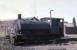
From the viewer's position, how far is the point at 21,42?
24.7 metres

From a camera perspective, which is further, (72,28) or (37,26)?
(72,28)

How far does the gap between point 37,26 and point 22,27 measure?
1999mm

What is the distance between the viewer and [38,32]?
26.2m

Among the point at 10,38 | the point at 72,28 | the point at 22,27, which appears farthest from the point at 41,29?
the point at 72,28

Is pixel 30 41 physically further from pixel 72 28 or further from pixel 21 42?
pixel 72 28

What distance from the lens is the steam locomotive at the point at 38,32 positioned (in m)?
25.3

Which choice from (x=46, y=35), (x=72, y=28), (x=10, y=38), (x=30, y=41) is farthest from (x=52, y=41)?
(x=72, y=28)

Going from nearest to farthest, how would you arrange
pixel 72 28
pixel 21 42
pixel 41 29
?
pixel 21 42
pixel 41 29
pixel 72 28

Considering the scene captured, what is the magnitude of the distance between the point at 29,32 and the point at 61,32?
171 inches

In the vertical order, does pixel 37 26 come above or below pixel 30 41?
above

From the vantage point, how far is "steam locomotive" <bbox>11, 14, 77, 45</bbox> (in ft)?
83.1

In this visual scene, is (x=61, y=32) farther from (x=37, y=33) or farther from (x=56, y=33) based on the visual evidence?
(x=37, y=33)

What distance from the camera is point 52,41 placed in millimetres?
25719

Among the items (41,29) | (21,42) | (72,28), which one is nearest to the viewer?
(21,42)
